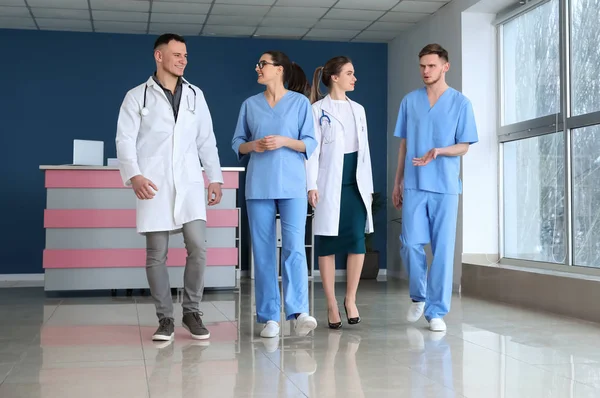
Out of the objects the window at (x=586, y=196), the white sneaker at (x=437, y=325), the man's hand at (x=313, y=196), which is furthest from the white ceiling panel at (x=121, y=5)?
the white sneaker at (x=437, y=325)

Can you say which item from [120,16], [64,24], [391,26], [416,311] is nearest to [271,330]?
[416,311]

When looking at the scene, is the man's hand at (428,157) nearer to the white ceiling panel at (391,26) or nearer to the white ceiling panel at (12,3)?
the white ceiling panel at (391,26)

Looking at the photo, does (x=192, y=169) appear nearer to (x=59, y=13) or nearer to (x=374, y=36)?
(x=59, y=13)

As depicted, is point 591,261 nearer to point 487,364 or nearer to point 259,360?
point 487,364

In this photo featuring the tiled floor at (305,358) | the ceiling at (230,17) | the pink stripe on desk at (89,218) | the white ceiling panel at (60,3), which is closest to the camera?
the tiled floor at (305,358)

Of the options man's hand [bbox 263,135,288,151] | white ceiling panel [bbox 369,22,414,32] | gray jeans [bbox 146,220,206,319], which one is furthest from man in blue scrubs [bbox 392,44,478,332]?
white ceiling panel [bbox 369,22,414,32]

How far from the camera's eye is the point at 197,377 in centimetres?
269

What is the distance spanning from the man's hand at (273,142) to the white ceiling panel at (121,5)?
397 cm

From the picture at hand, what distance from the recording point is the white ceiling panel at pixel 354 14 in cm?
732

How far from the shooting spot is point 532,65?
6066 mm

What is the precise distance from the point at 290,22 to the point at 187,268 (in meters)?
4.73

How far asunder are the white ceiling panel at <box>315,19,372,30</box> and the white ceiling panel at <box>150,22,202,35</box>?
1.29 metres

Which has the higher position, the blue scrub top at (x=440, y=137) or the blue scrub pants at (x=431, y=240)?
the blue scrub top at (x=440, y=137)

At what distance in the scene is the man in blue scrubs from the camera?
3.90 m
